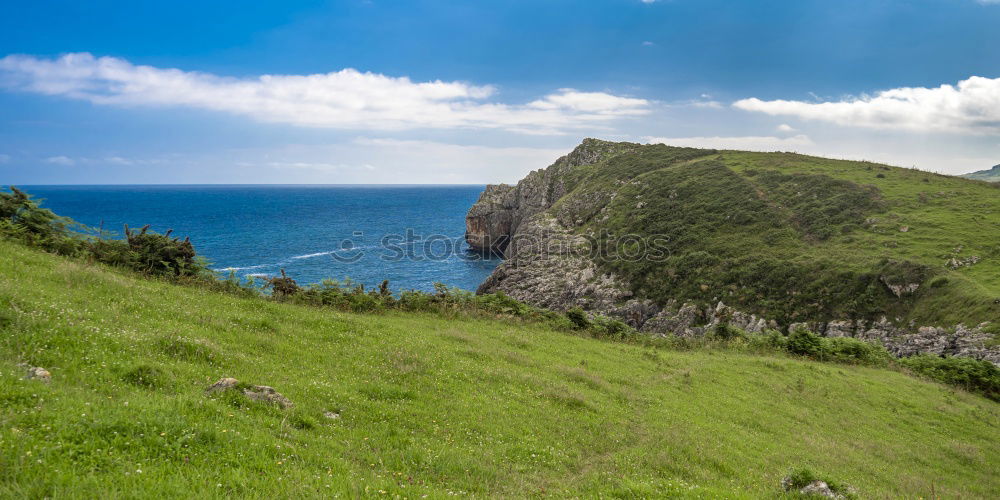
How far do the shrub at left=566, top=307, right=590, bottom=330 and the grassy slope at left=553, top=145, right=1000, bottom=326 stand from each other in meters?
32.5

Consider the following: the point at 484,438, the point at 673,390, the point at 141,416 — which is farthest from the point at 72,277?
the point at 673,390

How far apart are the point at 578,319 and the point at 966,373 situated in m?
24.5

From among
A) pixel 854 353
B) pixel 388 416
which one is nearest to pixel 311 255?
pixel 854 353

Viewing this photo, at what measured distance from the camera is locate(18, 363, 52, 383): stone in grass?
27.1ft

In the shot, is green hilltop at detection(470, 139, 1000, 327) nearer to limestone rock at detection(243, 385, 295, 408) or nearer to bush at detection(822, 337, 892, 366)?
bush at detection(822, 337, 892, 366)

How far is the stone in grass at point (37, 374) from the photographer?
8266 millimetres

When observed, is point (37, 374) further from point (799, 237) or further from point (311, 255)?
point (311, 255)

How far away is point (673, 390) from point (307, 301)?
1857 cm

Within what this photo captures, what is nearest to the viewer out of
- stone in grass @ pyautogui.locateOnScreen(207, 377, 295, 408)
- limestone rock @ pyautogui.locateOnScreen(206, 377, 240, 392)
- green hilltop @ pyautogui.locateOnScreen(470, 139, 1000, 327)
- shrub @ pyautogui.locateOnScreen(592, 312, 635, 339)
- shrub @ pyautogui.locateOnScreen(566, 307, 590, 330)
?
limestone rock @ pyautogui.locateOnScreen(206, 377, 240, 392)

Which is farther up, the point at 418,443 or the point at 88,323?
the point at 88,323

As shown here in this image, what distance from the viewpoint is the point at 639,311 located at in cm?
6012

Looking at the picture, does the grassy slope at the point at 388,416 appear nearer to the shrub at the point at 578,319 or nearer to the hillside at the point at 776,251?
the shrub at the point at 578,319

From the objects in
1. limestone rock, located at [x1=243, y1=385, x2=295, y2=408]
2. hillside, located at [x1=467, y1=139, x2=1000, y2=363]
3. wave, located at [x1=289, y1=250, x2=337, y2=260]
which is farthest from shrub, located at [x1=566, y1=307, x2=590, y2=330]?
wave, located at [x1=289, y1=250, x2=337, y2=260]

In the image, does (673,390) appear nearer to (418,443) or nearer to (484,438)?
(484,438)
